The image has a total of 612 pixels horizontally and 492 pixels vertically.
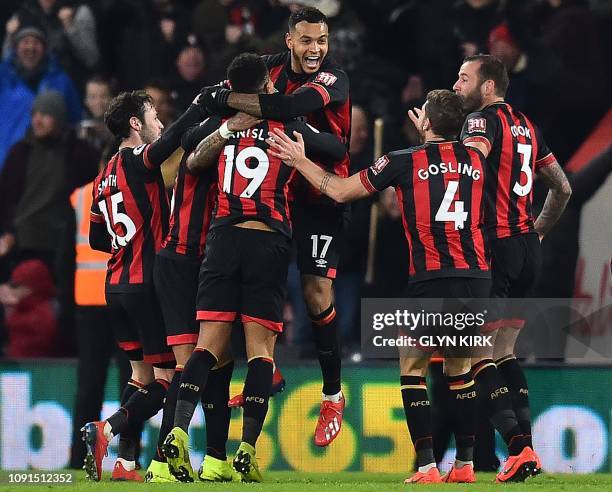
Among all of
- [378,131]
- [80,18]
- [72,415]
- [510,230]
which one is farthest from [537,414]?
[80,18]

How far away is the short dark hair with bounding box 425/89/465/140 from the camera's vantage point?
8.38 meters

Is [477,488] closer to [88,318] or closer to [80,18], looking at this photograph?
[88,318]

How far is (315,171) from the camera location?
8.40 meters

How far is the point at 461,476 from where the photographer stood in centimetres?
848

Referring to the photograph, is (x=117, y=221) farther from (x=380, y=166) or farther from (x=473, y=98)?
(x=473, y=98)

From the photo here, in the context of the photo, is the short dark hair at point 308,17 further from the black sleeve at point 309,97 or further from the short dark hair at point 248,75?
the short dark hair at point 248,75

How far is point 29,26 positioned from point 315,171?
589 centimetres

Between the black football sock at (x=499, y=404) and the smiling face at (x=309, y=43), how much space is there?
1970 millimetres

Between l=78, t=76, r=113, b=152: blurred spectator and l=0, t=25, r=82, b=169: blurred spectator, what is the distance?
0.75 feet

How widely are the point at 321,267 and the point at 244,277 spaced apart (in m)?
0.87

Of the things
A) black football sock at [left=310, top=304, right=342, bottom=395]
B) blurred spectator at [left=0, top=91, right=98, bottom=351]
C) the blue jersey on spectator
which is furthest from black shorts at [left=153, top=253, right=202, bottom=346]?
the blue jersey on spectator

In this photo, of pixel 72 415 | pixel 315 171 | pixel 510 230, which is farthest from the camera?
pixel 72 415

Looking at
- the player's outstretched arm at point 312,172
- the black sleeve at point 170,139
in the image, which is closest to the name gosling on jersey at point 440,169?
the player's outstretched arm at point 312,172

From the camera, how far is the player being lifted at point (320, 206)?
29.0 feet
